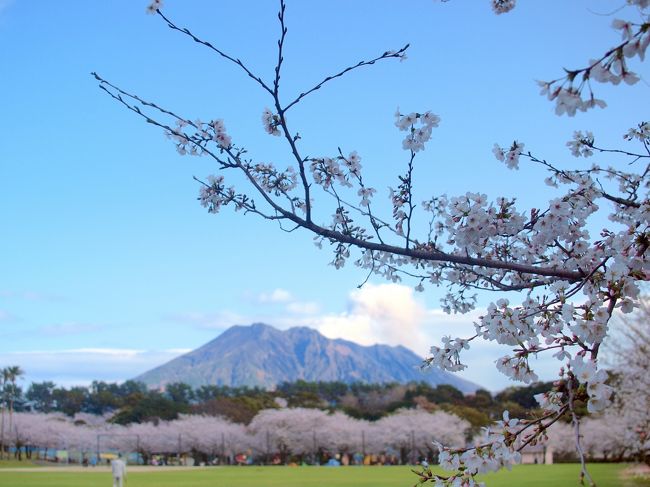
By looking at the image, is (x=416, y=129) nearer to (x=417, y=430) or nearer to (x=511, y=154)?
(x=511, y=154)

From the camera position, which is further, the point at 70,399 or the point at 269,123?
the point at 70,399

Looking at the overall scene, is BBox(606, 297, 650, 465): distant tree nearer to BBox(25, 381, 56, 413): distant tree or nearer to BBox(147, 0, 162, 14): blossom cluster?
BBox(147, 0, 162, 14): blossom cluster

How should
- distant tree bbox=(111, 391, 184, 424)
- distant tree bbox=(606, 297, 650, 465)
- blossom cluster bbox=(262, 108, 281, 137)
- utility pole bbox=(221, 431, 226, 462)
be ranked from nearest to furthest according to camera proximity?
blossom cluster bbox=(262, 108, 281, 137)
distant tree bbox=(606, 297, 650, 465)
utility pole bbox=(221, 431, 226, 462)
distant tree bbox=(111, 391, 184, 424)

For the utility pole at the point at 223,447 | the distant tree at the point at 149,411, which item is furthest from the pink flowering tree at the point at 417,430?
the distant tree at the point at 149,411

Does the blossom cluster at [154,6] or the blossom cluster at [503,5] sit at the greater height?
the blossom cluster at [154,6]

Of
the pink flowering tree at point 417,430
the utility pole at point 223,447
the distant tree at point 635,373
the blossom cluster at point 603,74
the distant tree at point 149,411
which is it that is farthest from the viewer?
the distant tree at point 149,411

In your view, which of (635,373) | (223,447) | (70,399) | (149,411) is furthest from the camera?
(70,399)

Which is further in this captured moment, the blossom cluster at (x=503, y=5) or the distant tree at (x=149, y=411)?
the distant tree at (x=149, y=411)

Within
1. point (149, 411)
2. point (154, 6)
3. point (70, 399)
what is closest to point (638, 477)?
point (154, 6)

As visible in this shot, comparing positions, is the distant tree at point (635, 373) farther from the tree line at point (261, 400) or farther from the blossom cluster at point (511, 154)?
the tree line at point (261, 400)

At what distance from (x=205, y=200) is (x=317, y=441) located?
4696cm

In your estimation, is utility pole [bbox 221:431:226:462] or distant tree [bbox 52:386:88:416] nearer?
utility pole [bbox 221:431:226:462]

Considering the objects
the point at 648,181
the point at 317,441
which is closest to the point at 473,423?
the point at 317,441

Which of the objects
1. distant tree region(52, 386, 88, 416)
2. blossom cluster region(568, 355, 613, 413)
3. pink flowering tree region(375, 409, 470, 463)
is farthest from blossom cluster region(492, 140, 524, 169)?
distant tree region(52, 386, 88, 416)
